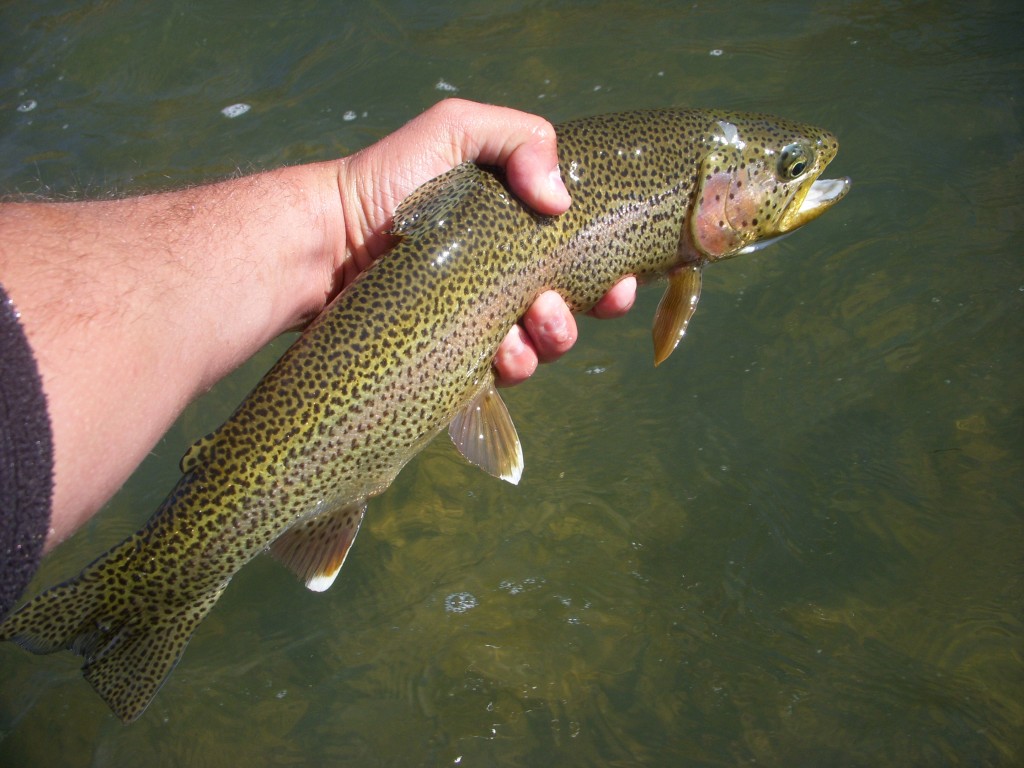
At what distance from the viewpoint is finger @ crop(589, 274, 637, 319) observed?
12.9ft

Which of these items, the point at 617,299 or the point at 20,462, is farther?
the point at 617,299

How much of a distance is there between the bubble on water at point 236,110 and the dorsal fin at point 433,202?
429 cm

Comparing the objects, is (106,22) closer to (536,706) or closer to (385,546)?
(385,546)

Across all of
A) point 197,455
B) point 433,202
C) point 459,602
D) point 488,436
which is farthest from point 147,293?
point 459,602

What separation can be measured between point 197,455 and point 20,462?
2.12 ft

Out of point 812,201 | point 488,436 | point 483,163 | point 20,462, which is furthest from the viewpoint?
point 812,201

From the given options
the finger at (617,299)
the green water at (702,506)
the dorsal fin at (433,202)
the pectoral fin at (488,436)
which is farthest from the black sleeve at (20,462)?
the finger at (617,299)

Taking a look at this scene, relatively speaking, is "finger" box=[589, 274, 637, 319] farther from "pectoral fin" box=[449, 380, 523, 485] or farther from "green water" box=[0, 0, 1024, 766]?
"green water" box=[0, 0, 1024, 766]

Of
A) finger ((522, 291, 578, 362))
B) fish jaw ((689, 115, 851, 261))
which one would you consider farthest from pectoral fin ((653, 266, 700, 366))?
finger ((522, 291, 578, 362))

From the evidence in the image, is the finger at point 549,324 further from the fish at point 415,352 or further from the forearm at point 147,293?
the forearm at point 147,293

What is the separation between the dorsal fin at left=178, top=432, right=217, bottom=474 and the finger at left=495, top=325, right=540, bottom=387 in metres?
1.18

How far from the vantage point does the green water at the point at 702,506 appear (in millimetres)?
4066

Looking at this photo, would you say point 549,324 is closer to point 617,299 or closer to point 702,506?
point 617,299

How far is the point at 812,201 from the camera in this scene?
4.10 metres
